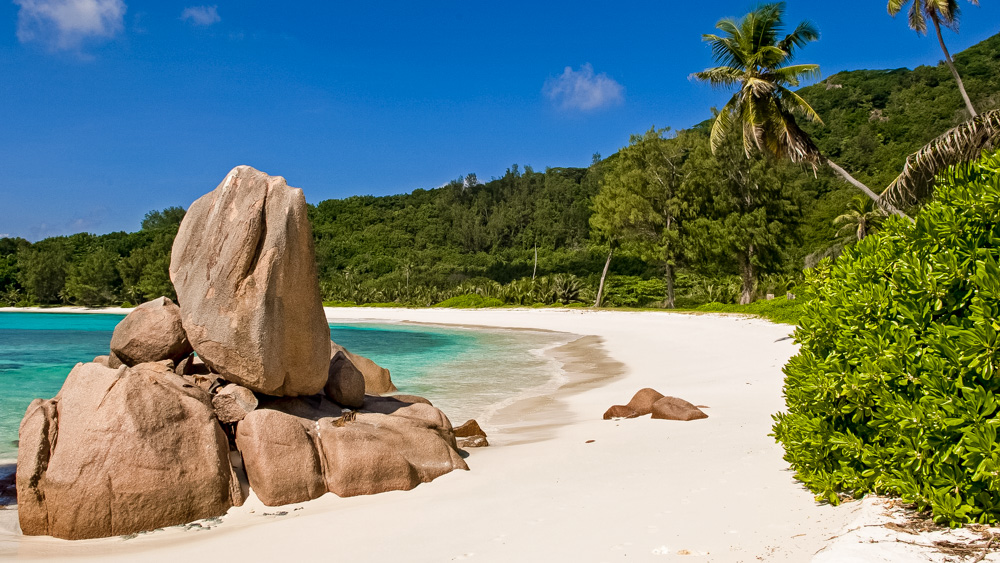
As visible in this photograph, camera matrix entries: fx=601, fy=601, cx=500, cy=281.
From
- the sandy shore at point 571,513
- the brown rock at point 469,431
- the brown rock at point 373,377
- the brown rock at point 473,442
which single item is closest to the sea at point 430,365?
the brown rock at point 373,377

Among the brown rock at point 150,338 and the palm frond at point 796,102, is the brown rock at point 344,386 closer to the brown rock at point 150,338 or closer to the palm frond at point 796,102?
the brown rock at point 150,338

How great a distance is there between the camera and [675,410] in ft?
27.0

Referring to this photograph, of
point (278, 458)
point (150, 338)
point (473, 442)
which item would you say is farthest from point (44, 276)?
point (278, 458)

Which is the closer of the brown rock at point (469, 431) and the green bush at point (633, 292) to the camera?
the brown rock at point (469, 431)

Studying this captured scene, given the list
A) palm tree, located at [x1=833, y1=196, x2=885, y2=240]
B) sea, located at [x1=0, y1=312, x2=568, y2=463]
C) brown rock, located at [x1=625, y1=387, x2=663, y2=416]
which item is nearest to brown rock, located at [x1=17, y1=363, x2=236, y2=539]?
sea, located at [x1=0, y1=312, x2=568, y2=463]

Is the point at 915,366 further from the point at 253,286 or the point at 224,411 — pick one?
the point at 224,411

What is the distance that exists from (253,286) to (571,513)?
4.10 meters

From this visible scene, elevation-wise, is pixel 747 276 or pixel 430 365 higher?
pixel 747 276

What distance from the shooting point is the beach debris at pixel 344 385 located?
7406mm

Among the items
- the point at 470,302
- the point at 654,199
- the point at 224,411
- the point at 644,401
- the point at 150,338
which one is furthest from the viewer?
the point at 470,302

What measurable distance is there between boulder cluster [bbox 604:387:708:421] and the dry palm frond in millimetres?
9274

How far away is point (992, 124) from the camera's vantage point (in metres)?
14.3

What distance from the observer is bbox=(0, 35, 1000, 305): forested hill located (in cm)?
4641

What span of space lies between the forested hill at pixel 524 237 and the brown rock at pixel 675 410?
30545 millimetres
